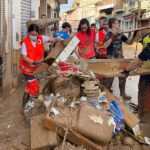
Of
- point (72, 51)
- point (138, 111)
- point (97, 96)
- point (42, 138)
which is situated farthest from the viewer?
point (138, 111)

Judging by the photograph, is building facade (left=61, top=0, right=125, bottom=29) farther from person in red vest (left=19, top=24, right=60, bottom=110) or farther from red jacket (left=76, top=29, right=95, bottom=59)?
person in red vest (left=19, top=24, right=60, bottom=110)

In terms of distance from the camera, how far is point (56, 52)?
626 cm

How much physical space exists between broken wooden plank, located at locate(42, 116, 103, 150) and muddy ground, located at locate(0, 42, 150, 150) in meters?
0.54

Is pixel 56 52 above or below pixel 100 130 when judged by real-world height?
above

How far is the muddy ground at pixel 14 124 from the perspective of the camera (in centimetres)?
522

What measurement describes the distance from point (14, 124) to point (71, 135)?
1944 mm

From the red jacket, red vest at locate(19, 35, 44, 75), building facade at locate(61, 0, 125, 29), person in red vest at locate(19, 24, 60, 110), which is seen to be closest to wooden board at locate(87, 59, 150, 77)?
person in red vest at locate(19, 24, 60, 110)

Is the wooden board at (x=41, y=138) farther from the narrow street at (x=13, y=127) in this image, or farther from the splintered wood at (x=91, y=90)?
the splintered wood at (x=91, y=90)

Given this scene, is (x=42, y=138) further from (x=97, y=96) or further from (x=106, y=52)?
(x=106, y=52)

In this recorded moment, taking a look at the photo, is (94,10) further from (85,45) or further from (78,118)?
(78,118)

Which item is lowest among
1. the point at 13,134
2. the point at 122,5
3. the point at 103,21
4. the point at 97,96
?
the point at 13,134

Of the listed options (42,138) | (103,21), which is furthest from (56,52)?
(103,21)

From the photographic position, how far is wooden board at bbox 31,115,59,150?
461 centimetres

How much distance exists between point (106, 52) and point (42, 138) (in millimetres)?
3623
